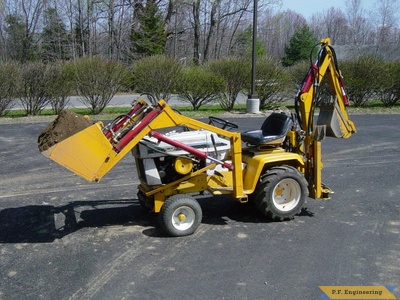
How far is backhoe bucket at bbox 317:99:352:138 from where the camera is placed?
20.2 feet

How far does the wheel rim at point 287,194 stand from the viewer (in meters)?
5.94

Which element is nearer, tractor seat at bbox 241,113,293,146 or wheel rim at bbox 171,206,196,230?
wheel rim at bbox 171,206,196,230

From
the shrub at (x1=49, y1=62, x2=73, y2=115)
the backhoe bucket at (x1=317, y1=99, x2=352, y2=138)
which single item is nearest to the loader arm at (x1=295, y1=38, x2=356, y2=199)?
the backhoe bucket at (x1=317, y1=99, x2=352, y2=138)

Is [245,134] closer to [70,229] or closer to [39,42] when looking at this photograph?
[70,229]

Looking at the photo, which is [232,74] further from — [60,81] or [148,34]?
[148,34]

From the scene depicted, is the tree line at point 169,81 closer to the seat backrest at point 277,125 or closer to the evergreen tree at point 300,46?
the seat backrest at point 277,125

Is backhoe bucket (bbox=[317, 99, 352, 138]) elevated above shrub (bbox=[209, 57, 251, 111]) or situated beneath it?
situated beneath

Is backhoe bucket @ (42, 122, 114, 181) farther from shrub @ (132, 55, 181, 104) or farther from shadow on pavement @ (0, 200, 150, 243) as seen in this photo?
shrub @ (132, 55, 181, 104)

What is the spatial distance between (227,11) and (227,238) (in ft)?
130

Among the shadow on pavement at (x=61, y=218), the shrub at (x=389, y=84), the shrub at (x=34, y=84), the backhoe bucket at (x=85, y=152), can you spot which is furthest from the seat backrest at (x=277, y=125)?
the shrub at (x=389, y=84)

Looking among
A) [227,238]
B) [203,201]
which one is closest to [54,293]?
[227,238]

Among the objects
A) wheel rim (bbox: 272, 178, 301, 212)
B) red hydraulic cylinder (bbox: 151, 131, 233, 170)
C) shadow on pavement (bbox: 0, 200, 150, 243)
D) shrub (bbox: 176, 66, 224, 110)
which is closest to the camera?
red hydraulic cylinder (bbox: 151, 131, 233, 170)

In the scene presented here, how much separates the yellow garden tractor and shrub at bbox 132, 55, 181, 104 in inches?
502

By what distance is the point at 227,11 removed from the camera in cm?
→ 4219
